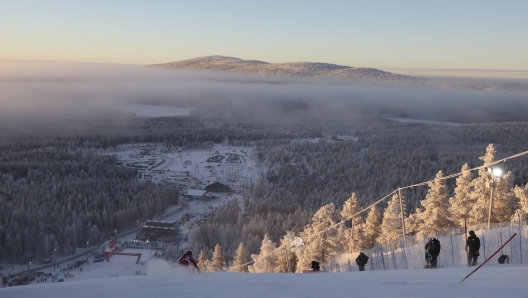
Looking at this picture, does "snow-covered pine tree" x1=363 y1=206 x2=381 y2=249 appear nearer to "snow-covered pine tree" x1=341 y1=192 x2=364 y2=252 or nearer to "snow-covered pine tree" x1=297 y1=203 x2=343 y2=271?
"snow-covered pine tree" x1=341 y1=192 x2=364 y2=252

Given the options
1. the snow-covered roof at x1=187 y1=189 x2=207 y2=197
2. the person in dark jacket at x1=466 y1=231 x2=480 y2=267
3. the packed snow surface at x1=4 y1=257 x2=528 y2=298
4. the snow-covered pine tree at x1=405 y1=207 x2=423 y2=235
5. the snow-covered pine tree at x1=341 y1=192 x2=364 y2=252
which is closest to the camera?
the packed snow surface at x1=4 y1=257 x2=528 y2=298

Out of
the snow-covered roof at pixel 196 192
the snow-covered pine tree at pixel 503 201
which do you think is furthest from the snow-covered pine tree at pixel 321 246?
the snow-covered roof at pixel 196 192

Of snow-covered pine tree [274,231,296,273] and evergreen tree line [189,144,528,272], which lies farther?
snow-covered pine tree [274,231,296,273]

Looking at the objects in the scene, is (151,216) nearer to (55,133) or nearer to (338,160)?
(338,160)

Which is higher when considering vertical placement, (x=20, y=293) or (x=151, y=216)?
(x=20, y=293)

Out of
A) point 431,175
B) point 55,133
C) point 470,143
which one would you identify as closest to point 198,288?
point 431,175

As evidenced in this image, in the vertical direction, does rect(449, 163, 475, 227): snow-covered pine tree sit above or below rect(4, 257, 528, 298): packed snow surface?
below

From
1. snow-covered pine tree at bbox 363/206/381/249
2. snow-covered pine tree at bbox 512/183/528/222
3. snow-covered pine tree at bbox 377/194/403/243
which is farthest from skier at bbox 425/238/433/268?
snow-covered pine tree at bbox 363/206/381/249

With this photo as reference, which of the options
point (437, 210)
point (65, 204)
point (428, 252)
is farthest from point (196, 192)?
point (428, 252)

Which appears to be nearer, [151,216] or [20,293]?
[20,293]

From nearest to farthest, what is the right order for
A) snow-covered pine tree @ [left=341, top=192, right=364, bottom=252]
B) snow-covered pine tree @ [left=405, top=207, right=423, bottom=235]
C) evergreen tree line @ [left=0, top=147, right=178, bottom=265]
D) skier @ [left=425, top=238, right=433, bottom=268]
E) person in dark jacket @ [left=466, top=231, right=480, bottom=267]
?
person in dark jacket @ [left=466, top=231, right=480, bottom=267]
skier @ [left=425, top=238, right=433, bottom=268]
snow-covered pine tree @ [left=341, top=192, right=364, bottom=252]
snow-covered pine tree @ [left=405, top=207, right=423, bottom=235]
evergreen tree line @ [left=0, top=147, right=178, bottom=265]
